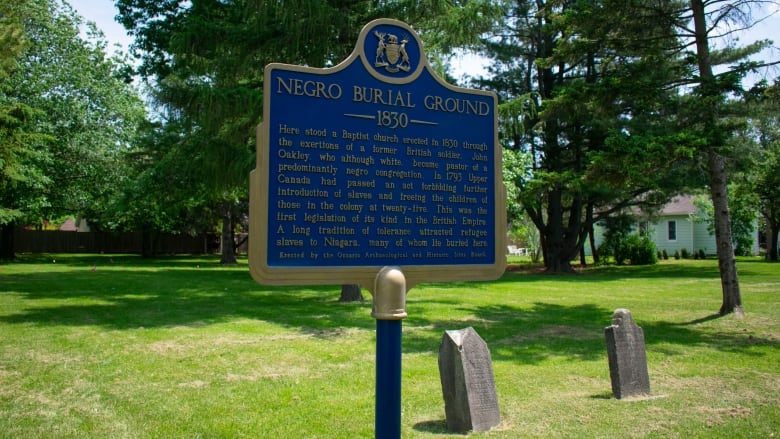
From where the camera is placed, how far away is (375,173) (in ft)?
13.4

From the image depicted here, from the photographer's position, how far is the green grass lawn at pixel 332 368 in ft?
18.4

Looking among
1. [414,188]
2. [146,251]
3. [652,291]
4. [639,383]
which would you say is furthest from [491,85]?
[146,251]

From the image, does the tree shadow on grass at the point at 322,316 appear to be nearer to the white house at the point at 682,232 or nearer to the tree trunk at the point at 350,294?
the tree trunk at the point at 350,294

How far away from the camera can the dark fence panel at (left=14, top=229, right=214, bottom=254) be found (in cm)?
4515

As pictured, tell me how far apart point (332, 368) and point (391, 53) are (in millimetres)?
4916

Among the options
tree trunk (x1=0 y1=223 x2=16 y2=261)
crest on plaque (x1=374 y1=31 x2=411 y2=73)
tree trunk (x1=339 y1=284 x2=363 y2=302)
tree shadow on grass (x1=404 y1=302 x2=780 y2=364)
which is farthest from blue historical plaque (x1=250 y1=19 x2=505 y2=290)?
tree trunk (x1=0 y1=223 x2=16 y2=261)

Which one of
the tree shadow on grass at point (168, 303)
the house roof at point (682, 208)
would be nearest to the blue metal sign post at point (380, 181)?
the tree shadow on grass at point (168, 303)

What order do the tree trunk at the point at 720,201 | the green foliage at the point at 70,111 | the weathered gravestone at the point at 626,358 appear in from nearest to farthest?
1. the weathered gravestone at the point at 626,358
2. the tree trunk at the point at 720,201
3. the green foliage at the point at 70,111

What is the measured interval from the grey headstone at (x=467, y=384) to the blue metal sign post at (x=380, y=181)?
57.7 inches

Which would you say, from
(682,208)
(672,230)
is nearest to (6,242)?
(672,230)

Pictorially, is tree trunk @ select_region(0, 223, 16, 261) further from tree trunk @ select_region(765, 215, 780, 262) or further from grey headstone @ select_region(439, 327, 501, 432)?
tree trunk @ select_region(765, 215, 780, 262)

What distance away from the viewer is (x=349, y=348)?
9180 mm

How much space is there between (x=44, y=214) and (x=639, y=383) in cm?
3326

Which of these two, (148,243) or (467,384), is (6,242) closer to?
(148,243)
